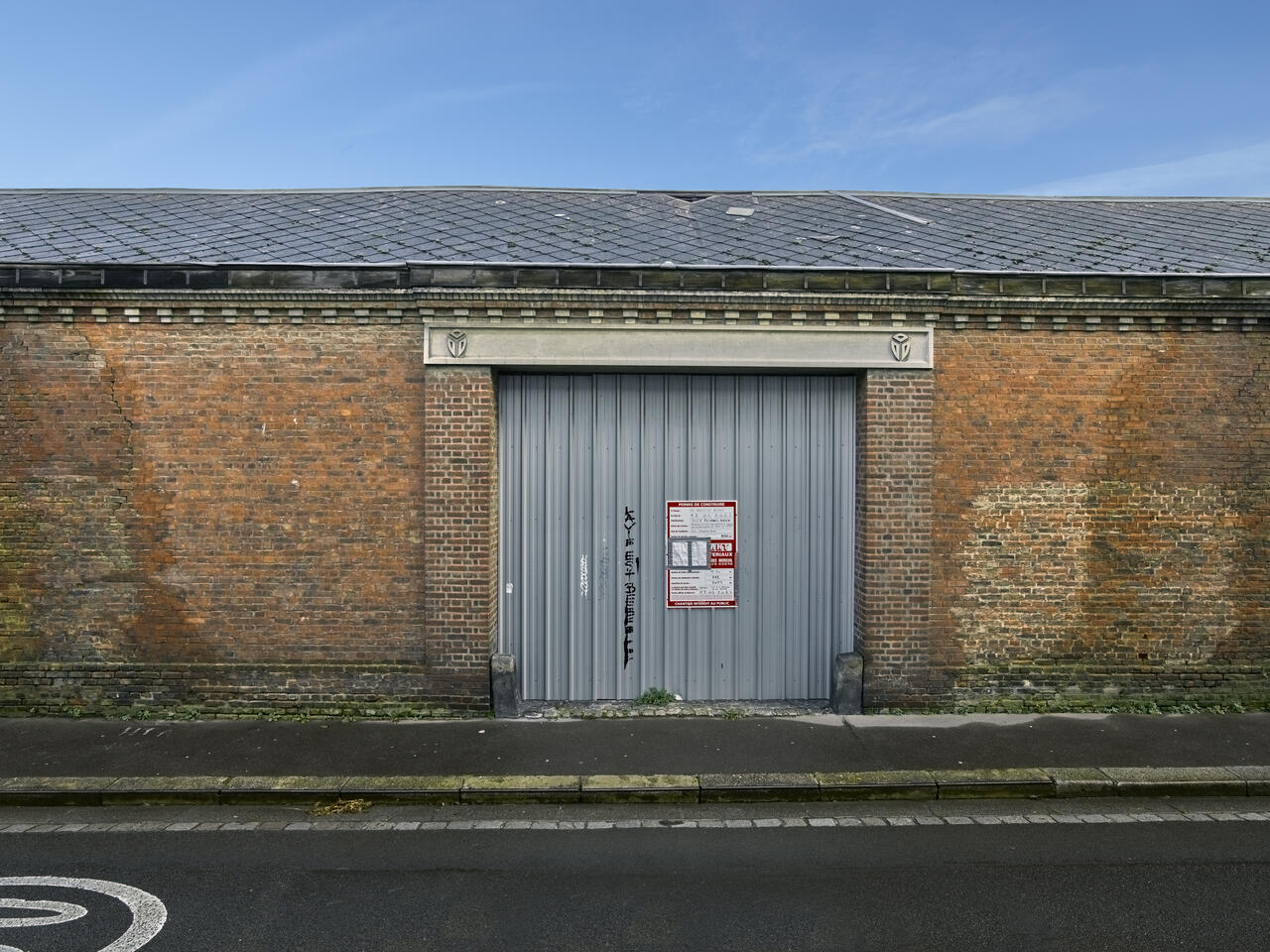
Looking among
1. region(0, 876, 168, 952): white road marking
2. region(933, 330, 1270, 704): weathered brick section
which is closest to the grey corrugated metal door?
region(933, 330, 1270, 704): weathered brick section

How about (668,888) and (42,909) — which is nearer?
(42,909)

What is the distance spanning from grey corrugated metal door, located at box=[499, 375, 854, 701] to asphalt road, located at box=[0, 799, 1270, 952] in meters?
2.61

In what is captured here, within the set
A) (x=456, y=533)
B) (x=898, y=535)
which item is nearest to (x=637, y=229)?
(x=456, y=533)

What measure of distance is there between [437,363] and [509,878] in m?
4.72

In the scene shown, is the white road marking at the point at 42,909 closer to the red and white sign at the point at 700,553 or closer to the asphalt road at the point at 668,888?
the asphalt road at the point at 668,888

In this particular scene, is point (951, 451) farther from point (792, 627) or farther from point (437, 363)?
point (437, 363)

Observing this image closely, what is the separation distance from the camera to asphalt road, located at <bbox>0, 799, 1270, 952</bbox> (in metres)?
4.38

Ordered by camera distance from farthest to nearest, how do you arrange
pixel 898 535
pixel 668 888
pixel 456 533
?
pixel 898 535 → pixel 456 533 → pixel 668 888

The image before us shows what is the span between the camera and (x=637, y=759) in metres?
6.64

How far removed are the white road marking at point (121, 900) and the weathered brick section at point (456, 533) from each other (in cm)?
325

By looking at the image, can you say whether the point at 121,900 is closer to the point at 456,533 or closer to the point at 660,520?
the point at 456,533

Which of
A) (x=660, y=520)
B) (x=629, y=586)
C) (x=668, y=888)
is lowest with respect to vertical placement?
(x=668, y=888)

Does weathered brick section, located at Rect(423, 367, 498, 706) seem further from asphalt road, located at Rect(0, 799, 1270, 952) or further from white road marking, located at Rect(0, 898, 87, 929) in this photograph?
white road marking, located at Rect(0, 898, 87, 929)

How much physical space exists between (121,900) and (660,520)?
5.26 metres
